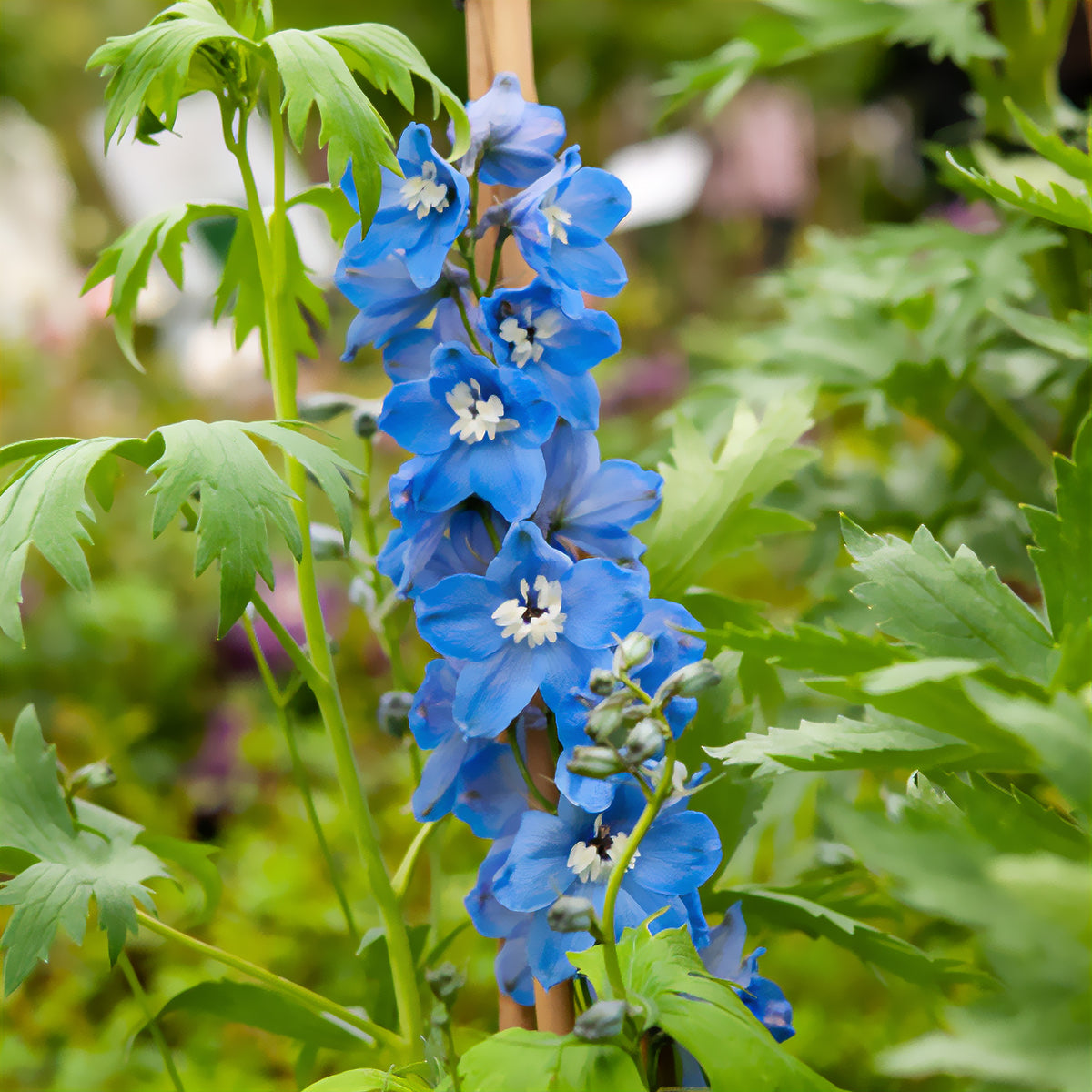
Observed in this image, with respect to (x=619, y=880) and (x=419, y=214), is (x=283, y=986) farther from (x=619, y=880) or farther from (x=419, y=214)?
(x=419, y=214)

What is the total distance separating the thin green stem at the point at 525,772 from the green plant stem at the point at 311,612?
10cm

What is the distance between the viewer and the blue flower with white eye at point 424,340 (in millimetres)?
522

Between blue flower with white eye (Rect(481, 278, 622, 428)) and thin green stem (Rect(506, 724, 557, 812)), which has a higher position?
blue flower with white eye (Rect(481, 278, 622, 428))

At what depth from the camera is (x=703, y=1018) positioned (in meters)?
0.40

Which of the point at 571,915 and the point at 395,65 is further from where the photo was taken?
the point at 395,65

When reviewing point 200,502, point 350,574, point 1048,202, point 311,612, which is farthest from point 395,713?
point 350,574

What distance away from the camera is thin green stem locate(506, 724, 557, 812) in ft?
1.63

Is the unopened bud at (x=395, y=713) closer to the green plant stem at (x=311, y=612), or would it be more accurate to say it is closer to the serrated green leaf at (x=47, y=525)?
the green plant stem at (x=311, y=612)

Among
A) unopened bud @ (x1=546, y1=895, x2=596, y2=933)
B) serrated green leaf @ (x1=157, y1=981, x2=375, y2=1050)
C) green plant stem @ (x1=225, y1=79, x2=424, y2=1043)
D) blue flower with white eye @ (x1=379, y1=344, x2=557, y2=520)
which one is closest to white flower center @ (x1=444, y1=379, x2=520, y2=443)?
blue flower with white eye @ (x1=379, y1=344, x2=557, y2=520)

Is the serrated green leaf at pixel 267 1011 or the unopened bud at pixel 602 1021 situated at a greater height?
the unopened bud at pixel 602 1021

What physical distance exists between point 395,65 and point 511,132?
7 cm

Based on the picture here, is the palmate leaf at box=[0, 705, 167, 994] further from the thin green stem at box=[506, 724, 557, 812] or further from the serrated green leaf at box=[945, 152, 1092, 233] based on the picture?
the serrated green leaf at box=[945, 152, 1092, 233]

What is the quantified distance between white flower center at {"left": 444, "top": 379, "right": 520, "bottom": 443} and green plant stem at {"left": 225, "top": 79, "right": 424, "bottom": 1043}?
0.35ft

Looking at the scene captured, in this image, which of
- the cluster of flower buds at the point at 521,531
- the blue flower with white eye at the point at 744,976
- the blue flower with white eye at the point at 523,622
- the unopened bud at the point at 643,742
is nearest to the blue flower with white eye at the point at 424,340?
the cluster of flower buds at the point at 521,531
